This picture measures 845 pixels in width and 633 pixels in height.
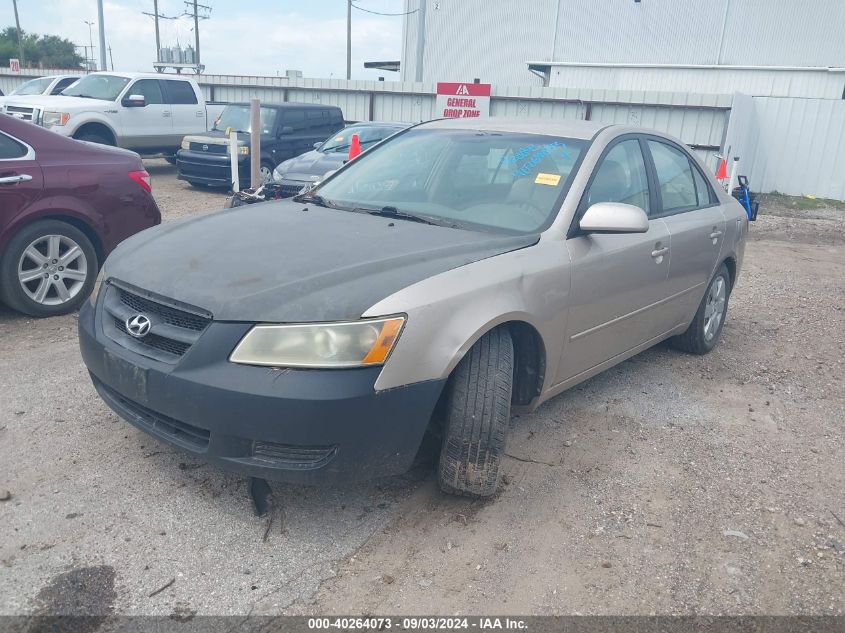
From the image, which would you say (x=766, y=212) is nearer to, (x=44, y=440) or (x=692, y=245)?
(x=692, y=245)

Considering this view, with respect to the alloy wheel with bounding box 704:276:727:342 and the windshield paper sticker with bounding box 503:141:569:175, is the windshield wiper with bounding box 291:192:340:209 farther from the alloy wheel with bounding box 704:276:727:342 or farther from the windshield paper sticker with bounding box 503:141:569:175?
the alloy wheel with bounding box 704:276:727:342

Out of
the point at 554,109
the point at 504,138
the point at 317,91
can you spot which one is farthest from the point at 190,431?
the point at 317,91

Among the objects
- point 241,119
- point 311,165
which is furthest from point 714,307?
point 241,119

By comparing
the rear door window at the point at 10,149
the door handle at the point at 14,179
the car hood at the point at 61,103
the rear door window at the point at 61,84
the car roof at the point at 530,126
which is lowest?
the door handle at the point at 14,179

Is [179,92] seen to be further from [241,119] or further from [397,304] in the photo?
[397,304]

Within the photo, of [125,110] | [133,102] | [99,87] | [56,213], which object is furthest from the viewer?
[99,87]

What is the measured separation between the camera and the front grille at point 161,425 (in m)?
2.78

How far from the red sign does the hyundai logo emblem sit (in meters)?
14.3

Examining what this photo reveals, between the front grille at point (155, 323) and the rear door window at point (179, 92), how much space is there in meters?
13.9

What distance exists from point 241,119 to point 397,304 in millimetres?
12400

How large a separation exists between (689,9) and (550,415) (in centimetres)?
2599

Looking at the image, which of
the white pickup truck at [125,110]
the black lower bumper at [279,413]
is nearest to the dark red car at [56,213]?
the black lower bumper at [279,413]

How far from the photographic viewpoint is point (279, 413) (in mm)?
2578

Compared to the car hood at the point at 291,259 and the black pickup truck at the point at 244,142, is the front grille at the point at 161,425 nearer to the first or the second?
the car hood at the point at 291,259
